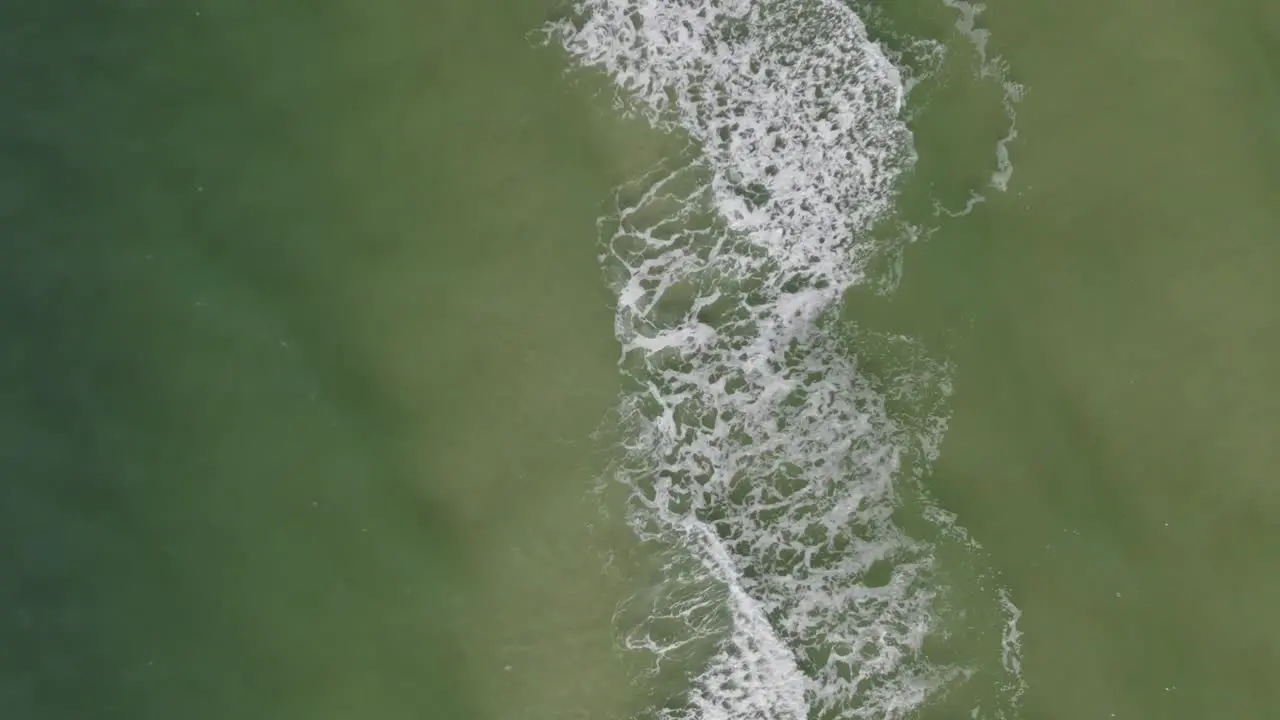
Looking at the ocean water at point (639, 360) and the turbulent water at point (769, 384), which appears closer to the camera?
the ocean water at point (639, 360)

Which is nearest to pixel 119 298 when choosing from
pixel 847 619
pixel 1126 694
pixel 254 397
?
pixel 254 397

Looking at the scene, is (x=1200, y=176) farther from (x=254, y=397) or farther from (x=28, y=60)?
(x=28, y=60)

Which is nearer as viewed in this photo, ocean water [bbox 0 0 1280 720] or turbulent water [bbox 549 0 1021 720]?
ocean water [bbox 0 0 1280 720]

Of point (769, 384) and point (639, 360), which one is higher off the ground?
point (639, 360)
